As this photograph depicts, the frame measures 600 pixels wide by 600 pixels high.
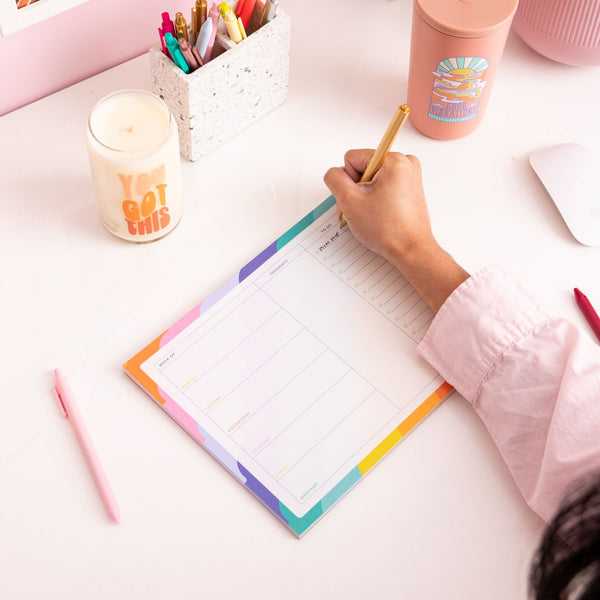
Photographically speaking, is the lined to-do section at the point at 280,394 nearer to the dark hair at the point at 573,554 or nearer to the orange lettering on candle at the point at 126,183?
the orange lettering on candle at the point at 126,183

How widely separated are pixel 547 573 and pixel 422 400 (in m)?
0.27

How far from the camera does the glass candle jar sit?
0.71m

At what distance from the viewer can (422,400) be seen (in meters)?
0.73

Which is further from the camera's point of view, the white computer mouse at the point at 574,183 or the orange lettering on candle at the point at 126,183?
the white computer mouse at the point at 574,183

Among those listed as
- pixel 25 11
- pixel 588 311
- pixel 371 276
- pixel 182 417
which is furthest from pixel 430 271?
pixel 25 11

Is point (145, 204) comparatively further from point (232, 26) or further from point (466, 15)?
point (466, 15)

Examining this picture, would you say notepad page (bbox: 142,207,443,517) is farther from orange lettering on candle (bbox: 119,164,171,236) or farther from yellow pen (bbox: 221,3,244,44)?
yellow pen (bbox: 221,3,244,44)

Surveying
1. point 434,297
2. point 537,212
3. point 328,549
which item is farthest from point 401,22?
point 328,549

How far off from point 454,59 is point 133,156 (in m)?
0.34

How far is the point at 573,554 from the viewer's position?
17.8 inches

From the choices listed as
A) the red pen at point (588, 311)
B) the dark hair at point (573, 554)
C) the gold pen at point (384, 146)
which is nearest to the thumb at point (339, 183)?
the gold pen at point (384, 146)

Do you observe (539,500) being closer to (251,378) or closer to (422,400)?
(422,400)

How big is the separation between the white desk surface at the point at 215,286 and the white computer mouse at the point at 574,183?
0.01 meters

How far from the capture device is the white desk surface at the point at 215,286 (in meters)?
0.66
